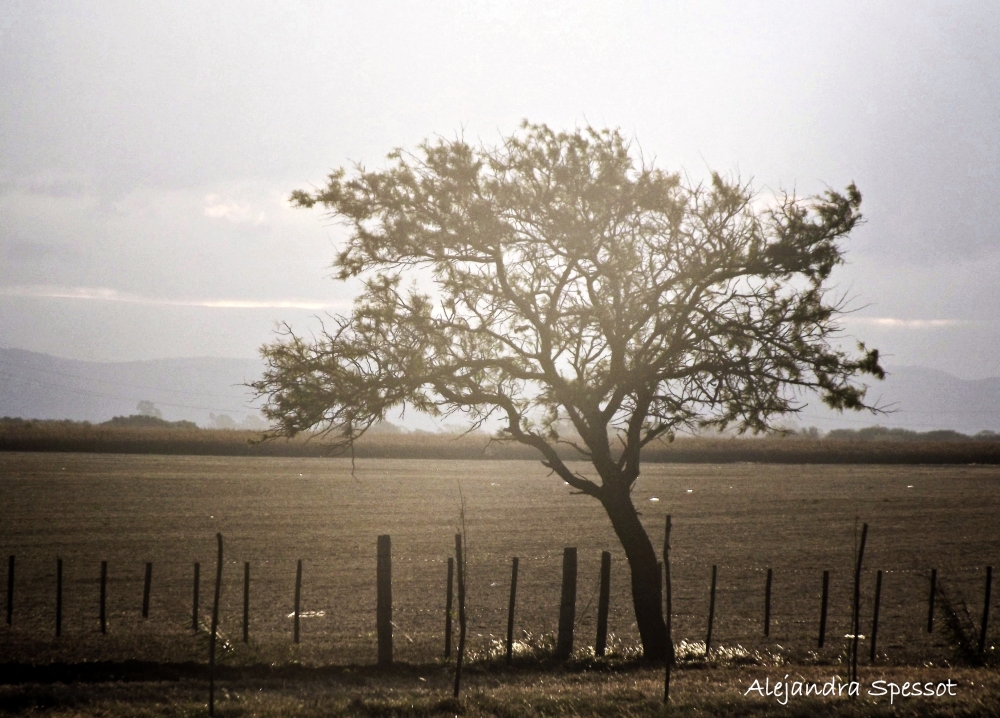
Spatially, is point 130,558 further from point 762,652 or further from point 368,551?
point 762,652

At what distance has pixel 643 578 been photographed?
14.7m

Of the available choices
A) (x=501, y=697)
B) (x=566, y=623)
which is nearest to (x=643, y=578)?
(x=566, y=623)

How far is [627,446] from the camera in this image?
48.8 feet

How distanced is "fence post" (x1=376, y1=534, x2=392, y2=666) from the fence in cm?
2

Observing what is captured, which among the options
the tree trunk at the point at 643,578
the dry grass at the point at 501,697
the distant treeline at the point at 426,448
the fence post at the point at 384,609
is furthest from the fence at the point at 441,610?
the distant treeline at the point at 426,448

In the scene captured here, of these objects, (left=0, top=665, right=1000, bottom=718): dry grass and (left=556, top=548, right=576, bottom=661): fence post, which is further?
(left=556, top=548, right=576, bottom=661): fence post

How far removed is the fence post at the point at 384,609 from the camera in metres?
13.6

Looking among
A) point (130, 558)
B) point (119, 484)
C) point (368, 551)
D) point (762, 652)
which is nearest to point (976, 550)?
point (762, 652)

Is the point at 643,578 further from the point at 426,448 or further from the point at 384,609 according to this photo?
the point at 426,448

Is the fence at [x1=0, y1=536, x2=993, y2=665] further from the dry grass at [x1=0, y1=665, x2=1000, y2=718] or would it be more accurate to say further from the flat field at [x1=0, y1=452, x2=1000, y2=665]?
the dry grass at [x1=0, y1=665, x2=1000, y2=718]

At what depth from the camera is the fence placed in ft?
46.5

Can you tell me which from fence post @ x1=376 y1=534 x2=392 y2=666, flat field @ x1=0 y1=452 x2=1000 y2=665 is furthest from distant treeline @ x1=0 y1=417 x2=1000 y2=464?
fence post @ x1=376 y1=534 x2=392 y2=666

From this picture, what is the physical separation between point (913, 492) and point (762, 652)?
44208 millimetres

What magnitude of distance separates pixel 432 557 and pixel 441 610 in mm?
8056
